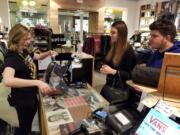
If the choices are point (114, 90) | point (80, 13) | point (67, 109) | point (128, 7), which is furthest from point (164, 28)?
point (128, 7)

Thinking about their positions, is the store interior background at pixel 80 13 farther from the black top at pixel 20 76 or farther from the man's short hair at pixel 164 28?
the man's short hair at pixel 164 28

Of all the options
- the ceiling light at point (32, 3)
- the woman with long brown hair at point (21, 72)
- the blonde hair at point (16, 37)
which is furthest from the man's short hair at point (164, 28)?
the ceiling light at point (32, 3)

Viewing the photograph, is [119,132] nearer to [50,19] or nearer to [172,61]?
[172,61]

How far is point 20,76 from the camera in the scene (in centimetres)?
163

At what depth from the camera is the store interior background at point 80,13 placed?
5.90 metres

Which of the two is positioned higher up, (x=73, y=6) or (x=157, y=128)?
(x=73, y=6)

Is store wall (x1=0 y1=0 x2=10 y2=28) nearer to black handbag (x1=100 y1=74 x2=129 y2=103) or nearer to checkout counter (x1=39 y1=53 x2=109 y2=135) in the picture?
checkout counter (x1=39 y1=53 x2=109 y2=135)

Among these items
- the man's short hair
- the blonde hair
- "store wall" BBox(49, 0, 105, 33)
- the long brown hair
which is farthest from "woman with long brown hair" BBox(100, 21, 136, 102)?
"store wall" BBox(49, 0, 105, 33)

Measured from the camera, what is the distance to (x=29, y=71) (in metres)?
1.74

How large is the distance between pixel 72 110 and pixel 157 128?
884 mm

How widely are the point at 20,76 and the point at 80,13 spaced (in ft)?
19.1

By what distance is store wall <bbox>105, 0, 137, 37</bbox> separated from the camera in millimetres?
7023

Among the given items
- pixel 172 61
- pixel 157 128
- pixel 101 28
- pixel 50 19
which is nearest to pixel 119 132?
pixel 157 128

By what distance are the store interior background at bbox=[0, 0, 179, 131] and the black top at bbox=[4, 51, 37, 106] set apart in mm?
3234
